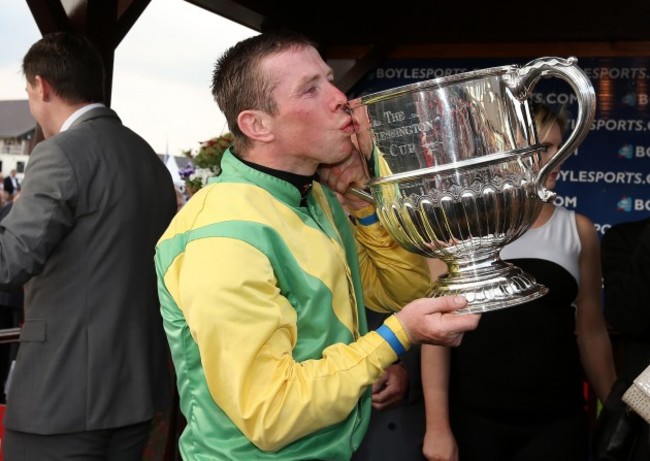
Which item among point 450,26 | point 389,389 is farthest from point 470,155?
point 450,26

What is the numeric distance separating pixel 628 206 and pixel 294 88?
474 centimetres

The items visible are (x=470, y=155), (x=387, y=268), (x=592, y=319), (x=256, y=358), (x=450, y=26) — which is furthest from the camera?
(x=450, y=26)

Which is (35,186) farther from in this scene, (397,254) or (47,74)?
(397,254)

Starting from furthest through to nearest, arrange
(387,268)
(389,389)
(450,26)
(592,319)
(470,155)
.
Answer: (450,26), (592,319), (389,389), (387,268), (470,155)

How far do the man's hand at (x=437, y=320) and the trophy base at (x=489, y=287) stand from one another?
0.11 ft

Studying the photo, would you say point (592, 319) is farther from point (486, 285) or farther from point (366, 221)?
point (486, 285)

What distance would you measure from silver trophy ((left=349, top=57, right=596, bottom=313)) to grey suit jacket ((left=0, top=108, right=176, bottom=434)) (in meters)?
1.16

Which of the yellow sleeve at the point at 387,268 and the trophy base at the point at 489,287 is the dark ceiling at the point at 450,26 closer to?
the yellow sleeve at the point at 387,268

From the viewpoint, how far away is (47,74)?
2.61m

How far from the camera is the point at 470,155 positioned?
4.94ft

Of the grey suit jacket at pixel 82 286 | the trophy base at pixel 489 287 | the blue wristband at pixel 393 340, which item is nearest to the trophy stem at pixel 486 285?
the trophy base at pixel 489 287

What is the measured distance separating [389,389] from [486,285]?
93 centimetres

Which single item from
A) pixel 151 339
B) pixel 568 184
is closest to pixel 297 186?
pixel 151 339

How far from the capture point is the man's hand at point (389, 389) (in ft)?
7.86
